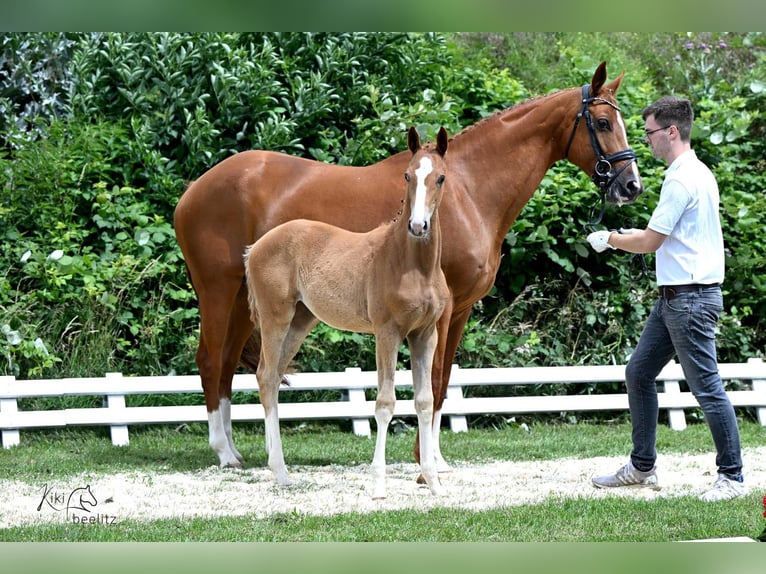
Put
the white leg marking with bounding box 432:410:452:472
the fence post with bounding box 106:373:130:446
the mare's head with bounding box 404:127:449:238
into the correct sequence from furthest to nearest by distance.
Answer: the fence post with bounding box 106:373:130:446 < the white leg marking with bounding box 432:410:452:472 < the mare's head with bounding box 404:127:449:238

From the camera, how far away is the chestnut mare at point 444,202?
619 cm

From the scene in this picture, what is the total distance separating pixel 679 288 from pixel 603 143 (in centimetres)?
124

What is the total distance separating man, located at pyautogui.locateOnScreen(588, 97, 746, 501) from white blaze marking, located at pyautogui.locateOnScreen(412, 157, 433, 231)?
1062 mm

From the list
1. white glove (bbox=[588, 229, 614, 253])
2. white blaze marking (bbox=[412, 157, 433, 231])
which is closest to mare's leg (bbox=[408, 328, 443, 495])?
white blaze marking (bbox=[412, 157, 433, 231])

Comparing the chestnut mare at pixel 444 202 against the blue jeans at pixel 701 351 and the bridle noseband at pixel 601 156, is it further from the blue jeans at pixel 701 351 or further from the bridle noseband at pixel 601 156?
the blue jeans at pixel 701 351

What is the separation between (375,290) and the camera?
5547mm

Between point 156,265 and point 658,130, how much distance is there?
500 centimetres

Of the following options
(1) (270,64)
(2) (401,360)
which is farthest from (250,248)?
(1) (270,64)

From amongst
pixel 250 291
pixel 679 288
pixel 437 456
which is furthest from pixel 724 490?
pixel 250 291

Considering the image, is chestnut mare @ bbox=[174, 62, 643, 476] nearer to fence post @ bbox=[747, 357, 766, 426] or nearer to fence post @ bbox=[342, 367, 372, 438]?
fence post @ bbox=[342, 367, 372, 438]

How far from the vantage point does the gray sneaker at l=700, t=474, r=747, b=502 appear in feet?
17.5

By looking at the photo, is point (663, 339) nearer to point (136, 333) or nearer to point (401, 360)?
point (401, 360)

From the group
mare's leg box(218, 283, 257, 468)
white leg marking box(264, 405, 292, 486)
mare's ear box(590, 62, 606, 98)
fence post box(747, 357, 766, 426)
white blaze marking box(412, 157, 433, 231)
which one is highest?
mare's ear box(590, 62, 606, 98)

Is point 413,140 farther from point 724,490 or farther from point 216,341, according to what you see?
point 724,490
